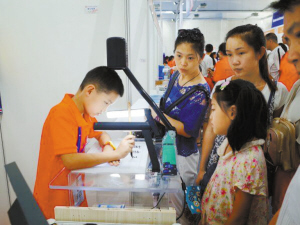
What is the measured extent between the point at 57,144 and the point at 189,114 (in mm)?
812

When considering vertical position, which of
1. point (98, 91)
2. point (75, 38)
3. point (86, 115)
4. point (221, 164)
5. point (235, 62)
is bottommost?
point (221, 164)

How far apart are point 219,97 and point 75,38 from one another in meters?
1.25

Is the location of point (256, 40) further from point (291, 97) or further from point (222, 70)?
point (222, 70)

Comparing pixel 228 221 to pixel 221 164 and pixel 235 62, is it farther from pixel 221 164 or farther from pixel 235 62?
pixel 235 62

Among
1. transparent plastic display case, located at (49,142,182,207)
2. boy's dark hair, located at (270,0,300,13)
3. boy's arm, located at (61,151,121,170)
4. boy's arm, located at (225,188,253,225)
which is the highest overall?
boy's dark hair, located at (270,0,300,13)

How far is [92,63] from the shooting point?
1915 millimetres

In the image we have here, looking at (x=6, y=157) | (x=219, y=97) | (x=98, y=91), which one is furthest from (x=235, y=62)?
(x=6, y=157)

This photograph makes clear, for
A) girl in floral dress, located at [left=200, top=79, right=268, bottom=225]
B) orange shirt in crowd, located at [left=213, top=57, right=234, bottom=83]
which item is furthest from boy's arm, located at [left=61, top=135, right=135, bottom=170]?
orange shirt in crowd, located at [left=213, top=57, right=234, bottom=83]

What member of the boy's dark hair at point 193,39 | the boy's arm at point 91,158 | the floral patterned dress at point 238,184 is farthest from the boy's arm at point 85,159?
the boy's dark hair at point 193,39

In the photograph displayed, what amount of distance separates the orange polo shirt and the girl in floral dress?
66cm

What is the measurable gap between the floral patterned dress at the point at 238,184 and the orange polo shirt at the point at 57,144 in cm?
63

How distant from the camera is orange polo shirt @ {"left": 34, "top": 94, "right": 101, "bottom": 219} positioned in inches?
40.9

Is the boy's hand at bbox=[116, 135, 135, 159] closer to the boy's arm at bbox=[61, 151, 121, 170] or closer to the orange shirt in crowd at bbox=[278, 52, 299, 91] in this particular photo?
the boy's arm at bbox=[61, 151, 121, 170]

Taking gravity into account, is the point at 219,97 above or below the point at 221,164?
above
